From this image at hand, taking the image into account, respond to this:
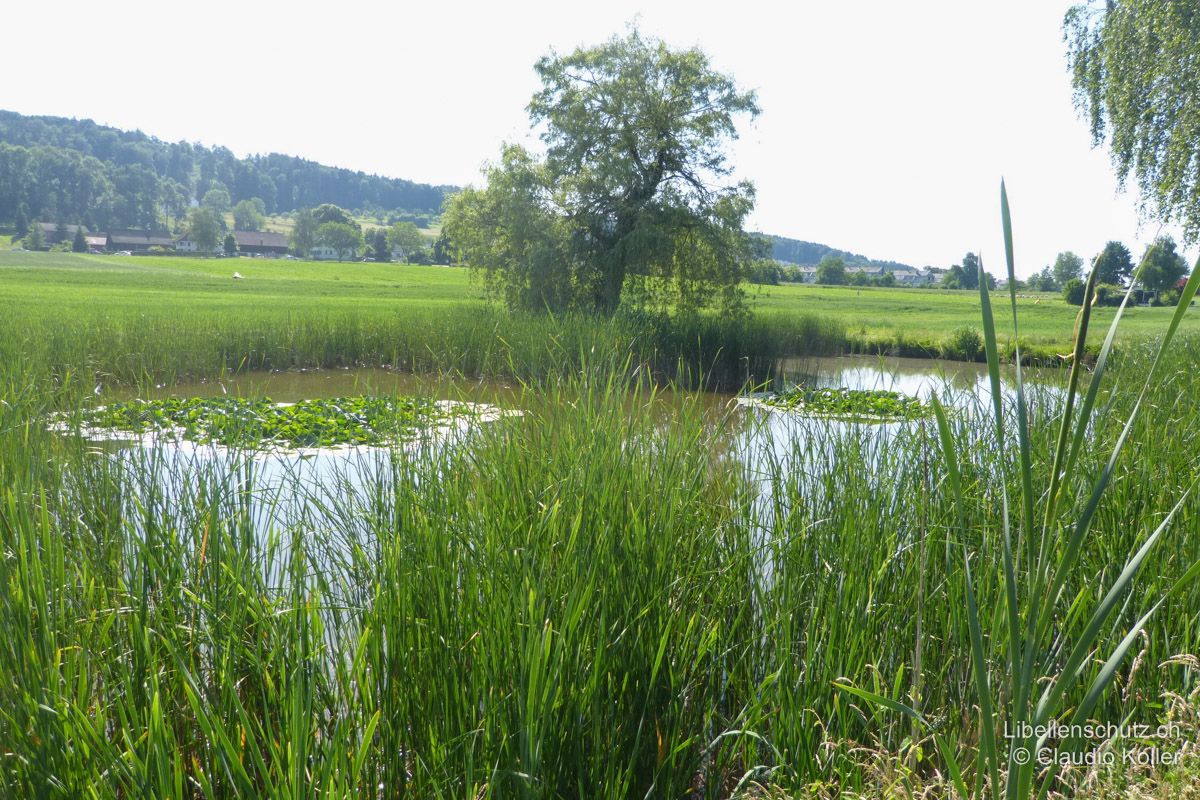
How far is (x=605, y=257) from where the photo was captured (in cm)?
1644

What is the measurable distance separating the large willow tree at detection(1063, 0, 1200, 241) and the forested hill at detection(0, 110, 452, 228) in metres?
78.2

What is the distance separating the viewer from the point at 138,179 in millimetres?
81812

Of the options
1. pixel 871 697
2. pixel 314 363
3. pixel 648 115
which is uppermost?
pixel 648 115

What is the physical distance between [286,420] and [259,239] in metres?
84.2

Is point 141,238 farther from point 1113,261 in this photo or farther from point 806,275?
point 1113,261

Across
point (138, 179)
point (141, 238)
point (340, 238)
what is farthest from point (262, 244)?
point (138, 179)

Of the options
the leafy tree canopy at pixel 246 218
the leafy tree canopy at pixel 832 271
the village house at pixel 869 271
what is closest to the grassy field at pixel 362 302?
the village house at pixel 869 271

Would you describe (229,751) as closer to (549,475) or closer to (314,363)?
(549,475)

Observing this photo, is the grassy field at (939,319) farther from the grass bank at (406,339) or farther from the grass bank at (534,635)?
the grass bank at (534,635)

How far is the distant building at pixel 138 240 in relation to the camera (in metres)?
70.8

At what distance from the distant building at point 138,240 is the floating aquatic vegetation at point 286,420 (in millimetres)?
70572

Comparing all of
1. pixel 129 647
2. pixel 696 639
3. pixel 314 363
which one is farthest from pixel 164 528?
pixel 314 363

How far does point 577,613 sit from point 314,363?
12.3m

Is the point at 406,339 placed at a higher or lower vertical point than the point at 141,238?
lower
